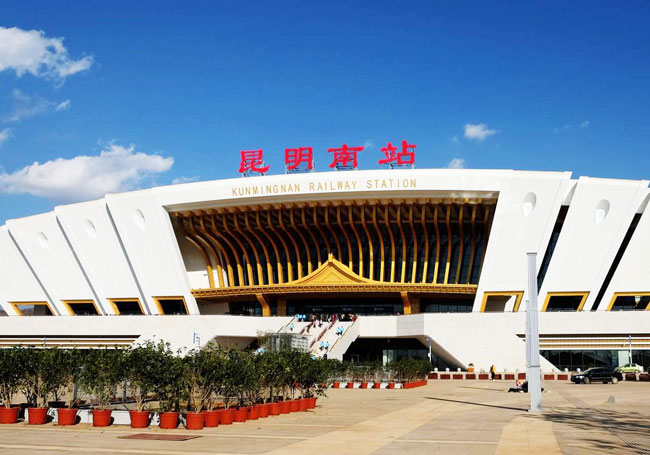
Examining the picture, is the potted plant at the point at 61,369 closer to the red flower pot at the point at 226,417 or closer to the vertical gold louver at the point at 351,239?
the red flower pot at the point at 226,417

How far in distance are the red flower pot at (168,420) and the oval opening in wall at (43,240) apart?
52070 mm

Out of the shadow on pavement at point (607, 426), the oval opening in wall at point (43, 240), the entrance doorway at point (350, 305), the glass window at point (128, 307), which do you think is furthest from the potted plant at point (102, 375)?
the oval opening in wall at point (43, 240)

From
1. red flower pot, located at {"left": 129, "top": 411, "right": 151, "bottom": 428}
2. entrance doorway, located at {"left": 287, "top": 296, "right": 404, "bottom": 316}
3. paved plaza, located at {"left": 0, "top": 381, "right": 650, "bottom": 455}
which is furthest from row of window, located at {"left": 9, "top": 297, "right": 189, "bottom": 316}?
red flower pot, located at {"left": 129, "top": 411, "right": 151, "bottom": 428}

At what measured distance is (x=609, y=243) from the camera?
2174 inches

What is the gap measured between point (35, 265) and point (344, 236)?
101ft

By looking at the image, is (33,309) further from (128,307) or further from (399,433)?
(399,433)

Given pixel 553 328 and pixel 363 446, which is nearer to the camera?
pixel 363 446

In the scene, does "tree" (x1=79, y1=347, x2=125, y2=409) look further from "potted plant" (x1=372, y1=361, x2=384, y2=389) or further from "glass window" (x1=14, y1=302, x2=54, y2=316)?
"glass window" (x1=14, y1=302, x2=54, y2=316)

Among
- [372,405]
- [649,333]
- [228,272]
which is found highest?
[228,272]

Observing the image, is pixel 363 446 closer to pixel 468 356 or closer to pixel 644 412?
pixel 644 412

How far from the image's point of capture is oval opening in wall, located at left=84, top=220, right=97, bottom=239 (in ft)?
212

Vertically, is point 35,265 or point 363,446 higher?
point 35,265

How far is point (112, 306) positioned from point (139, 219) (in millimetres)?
9260

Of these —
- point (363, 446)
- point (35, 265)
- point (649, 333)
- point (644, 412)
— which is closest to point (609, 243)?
point (649, 333)
